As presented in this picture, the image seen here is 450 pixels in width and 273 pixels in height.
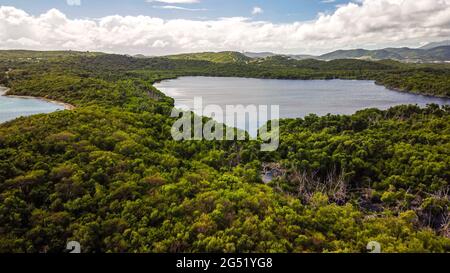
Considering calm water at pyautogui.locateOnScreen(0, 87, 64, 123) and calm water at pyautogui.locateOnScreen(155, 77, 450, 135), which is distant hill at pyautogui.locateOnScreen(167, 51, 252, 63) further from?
calm water at pyautogui.locateOnScreen(0, 87, 64, 123)

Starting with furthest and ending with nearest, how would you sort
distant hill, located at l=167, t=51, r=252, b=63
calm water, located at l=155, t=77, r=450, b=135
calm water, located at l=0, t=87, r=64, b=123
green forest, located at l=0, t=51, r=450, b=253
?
distant hill, located at l=167, t=51, r=252, b=63, calm water, located at l=155, t=77, r=450, b=135, calm water, located at l=0, t=87, r=64, b=123, green forest, located at l=0, t=51, r=450, b=253

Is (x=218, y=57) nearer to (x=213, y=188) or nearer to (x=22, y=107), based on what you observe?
(x=22, y=107)

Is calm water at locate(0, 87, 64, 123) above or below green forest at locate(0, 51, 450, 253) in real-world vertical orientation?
above

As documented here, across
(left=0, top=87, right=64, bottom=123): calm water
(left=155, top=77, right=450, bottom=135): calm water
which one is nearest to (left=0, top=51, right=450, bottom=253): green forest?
(left=0, top=87, right=64, bottom=123): calm water

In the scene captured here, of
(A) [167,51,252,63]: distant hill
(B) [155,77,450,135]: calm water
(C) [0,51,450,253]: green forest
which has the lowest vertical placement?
(C) [0,51,450,253]: green forest

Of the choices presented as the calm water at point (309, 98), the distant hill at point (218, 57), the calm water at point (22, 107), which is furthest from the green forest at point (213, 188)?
the distant hill at point (218, 57)

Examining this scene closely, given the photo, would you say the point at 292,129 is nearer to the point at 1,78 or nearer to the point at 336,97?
the point at 336,97
